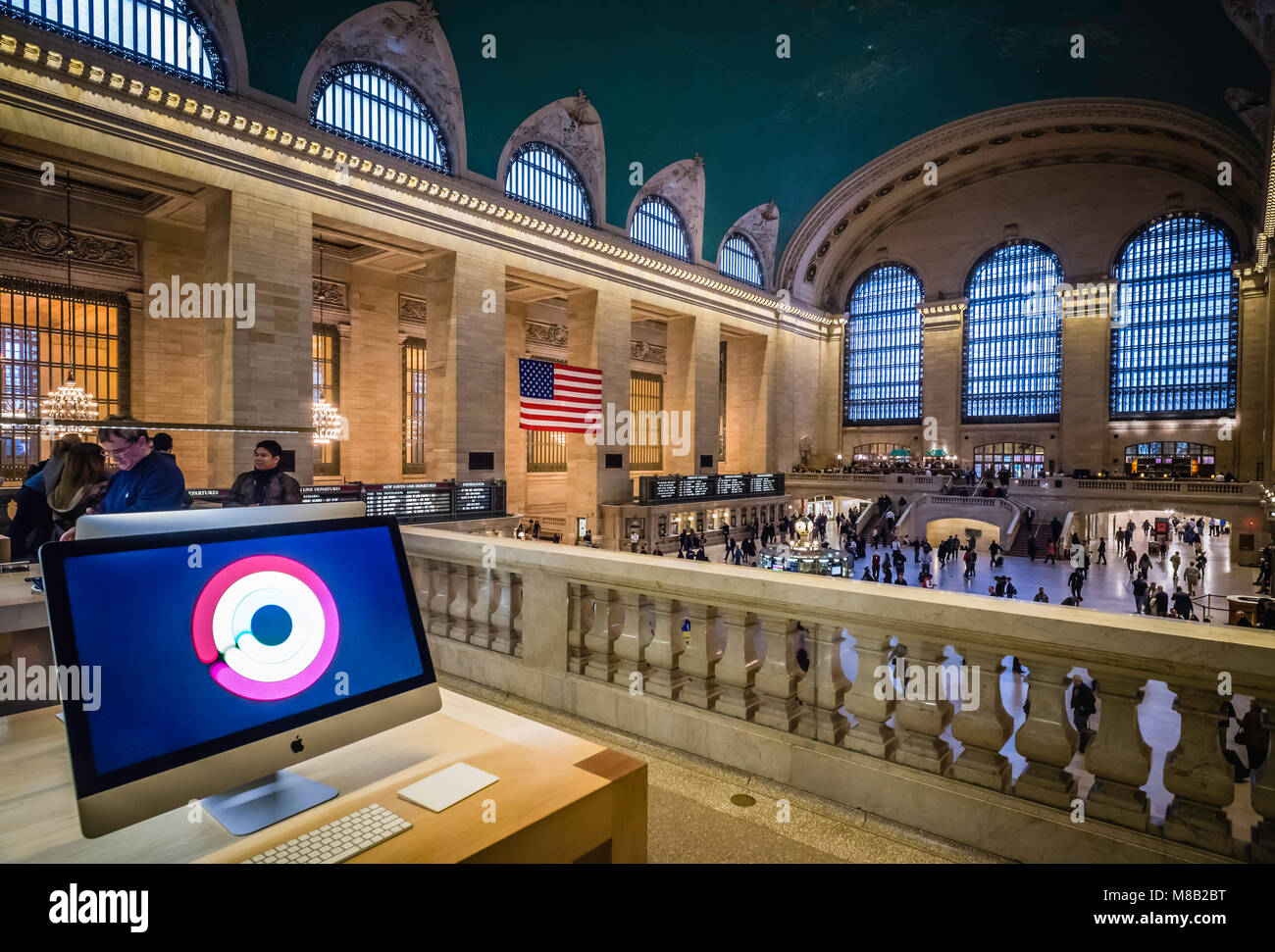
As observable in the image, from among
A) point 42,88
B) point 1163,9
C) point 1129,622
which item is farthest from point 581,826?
point 1163,9

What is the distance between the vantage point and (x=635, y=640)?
3424mm

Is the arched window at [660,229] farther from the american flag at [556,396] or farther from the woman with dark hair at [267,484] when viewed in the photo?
the woman with dark hair at [267,484]

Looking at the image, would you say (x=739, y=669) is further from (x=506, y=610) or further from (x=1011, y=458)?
(x=1011, y=458)

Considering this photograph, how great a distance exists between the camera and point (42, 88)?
447 inches

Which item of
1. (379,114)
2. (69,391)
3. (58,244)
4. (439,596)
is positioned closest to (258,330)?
(69,391)

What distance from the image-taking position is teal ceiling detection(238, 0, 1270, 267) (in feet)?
56.9

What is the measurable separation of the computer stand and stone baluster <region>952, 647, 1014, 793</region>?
2143 mm

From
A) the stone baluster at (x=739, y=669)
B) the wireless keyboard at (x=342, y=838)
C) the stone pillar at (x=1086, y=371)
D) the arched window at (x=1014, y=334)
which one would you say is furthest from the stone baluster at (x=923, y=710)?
the arched window at (x=1014, y=334)

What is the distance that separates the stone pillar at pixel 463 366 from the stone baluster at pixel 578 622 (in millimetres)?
14931

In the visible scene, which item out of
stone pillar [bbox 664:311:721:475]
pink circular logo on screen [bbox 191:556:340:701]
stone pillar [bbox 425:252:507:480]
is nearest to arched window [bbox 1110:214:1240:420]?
stone pillar [bbox 664:311:721:475]

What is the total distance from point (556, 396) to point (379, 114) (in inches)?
322

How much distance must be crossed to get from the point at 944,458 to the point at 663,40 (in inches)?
1035

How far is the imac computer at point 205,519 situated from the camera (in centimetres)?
168

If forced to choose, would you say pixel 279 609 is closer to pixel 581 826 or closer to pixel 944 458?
pixel 581 826
